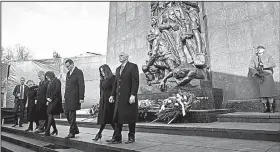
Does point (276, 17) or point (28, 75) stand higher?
point (276, 17)

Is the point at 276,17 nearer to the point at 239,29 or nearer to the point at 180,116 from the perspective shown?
the point at 239,29

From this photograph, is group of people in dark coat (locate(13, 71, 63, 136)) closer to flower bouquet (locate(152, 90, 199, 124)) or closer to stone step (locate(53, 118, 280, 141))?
stone step (locate(53, 118, 280, 141))

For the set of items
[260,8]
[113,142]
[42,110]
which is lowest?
[113,142]

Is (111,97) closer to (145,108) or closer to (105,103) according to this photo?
(105,103)

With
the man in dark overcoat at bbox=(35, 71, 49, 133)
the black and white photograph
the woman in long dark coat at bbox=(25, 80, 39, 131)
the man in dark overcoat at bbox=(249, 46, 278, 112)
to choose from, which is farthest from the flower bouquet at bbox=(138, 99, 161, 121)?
the woman in long dark coat at bbox=(25, 80, 39, 131)

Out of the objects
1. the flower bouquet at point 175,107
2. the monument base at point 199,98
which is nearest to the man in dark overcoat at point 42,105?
the monument base at point 199,98

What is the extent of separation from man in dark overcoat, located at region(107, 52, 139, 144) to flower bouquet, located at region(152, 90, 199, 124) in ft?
5.47

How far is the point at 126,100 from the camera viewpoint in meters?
3.92

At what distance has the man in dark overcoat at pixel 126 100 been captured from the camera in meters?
3.82

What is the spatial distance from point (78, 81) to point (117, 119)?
158cm

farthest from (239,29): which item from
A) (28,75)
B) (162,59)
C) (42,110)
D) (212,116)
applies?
(28,75)

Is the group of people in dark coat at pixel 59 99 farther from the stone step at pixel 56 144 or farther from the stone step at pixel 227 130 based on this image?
the stone step at pixel 227 130

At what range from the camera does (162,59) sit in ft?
24.8

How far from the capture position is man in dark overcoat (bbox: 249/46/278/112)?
5625 mm
